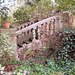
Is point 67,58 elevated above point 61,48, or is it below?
below

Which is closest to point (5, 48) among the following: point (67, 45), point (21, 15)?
point (67, 45)

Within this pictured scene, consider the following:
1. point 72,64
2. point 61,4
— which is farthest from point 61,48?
point 61,4

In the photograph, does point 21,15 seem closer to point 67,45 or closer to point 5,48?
point 67,45

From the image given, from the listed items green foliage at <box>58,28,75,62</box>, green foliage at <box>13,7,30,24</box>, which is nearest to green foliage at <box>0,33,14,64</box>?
green foliage at <box>58,28,75,62</box>

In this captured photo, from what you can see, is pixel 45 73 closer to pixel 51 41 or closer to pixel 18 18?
pixel 51 41

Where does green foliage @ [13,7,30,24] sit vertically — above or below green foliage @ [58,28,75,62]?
above

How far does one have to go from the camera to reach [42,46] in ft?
15.9

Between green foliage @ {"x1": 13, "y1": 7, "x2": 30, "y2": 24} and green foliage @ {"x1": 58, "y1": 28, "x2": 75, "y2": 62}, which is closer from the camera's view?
green foliage @ {"x1": 58, "y1": 28, "x2": 75, "y2": 62}

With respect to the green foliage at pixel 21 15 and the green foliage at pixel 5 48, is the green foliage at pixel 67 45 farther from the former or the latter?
the green foliage at pixel 21 15

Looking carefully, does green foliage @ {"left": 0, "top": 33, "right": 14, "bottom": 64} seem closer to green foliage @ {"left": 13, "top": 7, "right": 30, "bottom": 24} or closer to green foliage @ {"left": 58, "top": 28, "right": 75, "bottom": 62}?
green foliage @ {"left": 58, "top": 28, "right": 75, "bottom": 62}

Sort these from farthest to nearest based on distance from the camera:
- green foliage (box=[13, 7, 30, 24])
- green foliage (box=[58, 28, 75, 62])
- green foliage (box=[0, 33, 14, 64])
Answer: green foliage (box=[13, 7, 30, 24]), green foliage (box=[58, 28, 75, 62]), green foliage (box=[0, 33, 14, 64])

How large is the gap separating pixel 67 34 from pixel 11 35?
2340 mm

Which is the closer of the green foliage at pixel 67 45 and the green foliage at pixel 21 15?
the green foliage at pixel 67 45

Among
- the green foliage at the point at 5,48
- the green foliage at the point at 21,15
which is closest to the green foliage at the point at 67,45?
the green foliage at the point at 5,48
